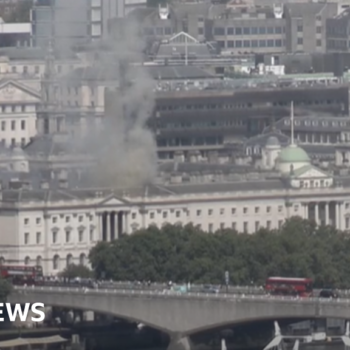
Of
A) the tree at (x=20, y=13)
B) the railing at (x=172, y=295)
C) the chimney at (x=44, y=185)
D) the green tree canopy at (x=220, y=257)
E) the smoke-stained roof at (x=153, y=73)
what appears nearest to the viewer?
the railing at (x=172, y=295)

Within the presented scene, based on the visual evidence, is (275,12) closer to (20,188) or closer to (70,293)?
(20,188)

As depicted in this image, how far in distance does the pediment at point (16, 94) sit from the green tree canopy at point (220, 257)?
31935 mm

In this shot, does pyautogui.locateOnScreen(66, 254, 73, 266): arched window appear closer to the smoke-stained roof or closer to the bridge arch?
the bridge arch

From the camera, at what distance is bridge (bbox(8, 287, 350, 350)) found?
93.1 metres

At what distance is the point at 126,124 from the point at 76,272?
18452mm

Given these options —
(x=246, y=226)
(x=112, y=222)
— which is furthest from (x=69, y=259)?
(x=246, y=226)

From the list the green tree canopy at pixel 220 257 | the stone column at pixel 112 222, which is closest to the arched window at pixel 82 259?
the stone column at pixel 112 222

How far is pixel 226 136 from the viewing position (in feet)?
431

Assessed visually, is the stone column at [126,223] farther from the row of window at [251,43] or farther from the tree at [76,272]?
the row of window at [251,43]

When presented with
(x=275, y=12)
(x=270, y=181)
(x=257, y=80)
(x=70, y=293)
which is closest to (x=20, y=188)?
(x=270, y=181)

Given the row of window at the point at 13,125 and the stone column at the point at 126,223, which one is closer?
the stone column at the point at 126,223

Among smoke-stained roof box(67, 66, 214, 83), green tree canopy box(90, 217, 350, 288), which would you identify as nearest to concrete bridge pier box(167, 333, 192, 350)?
green tree canopy box(90, 217, 350, 288)

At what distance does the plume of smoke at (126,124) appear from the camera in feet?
372

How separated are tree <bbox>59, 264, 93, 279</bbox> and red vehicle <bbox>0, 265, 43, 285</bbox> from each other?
62 centimetres
